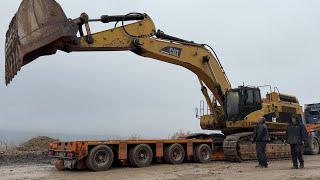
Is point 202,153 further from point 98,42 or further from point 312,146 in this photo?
point 312,146

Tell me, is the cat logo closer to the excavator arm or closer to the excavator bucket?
the excavator arm

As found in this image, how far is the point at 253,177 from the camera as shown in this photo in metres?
13.5

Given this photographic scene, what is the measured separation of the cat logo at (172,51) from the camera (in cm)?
1805

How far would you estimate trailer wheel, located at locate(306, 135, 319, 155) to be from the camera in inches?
925

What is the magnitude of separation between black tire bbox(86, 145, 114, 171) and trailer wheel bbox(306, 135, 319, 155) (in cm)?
1171

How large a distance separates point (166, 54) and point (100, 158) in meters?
4.91

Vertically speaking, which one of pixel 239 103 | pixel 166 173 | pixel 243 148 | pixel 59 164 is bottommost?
pixel 166 173

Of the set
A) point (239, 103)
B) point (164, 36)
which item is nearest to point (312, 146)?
point (239, 103)

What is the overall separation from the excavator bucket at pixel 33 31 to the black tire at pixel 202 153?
24.5ft

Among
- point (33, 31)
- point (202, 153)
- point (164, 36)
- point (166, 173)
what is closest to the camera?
point (33, 31)

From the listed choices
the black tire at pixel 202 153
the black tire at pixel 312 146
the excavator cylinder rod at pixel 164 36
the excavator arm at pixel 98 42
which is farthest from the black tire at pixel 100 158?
the black tire at pixel 312 146

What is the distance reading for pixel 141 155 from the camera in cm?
1673

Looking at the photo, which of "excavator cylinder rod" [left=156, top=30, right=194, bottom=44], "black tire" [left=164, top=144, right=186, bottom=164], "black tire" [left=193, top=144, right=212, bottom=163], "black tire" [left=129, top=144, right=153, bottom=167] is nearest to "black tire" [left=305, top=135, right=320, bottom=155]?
"black tire" [left=193, top=144, right=212, bottom=163]

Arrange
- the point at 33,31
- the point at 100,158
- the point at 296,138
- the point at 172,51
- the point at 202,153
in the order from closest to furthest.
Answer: the point at 33,31 → the point at 100,158 → the point at 296,138 → the point at 172,51 → the point at 202,153
